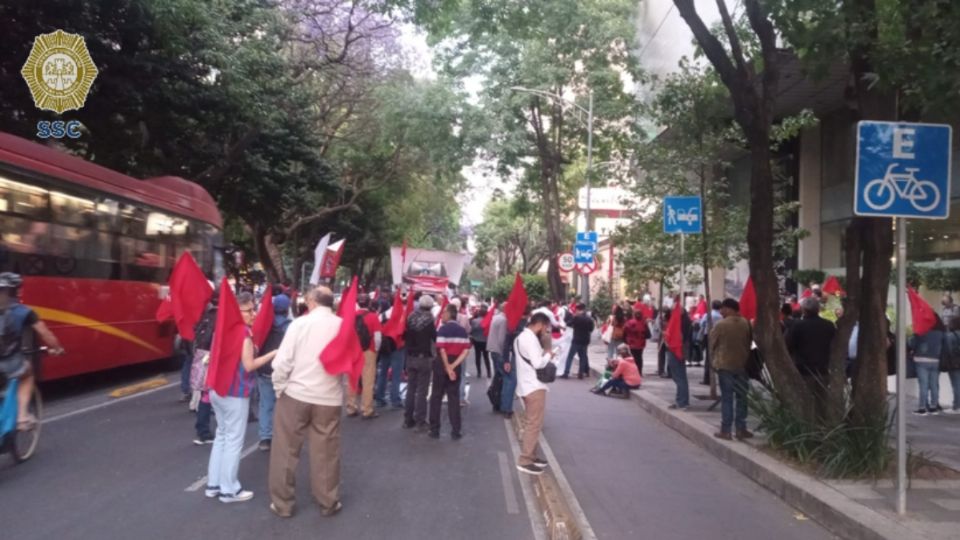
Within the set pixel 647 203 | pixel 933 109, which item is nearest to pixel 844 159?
pixel 647 203

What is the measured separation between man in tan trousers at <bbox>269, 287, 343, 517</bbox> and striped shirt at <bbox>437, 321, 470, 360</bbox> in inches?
152

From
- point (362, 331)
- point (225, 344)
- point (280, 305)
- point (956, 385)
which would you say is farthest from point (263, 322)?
point (956, 385)

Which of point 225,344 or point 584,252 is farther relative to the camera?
point 584,252

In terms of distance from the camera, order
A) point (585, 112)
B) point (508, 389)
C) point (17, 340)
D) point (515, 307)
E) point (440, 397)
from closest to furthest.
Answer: point (17, 340) < point (440, 397) < point (508, 389) < point (515, 307) < point (585, 112)

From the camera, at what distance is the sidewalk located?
6.59 meters

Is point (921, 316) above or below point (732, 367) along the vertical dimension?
above

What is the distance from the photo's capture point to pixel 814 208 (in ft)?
75.0

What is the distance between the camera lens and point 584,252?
966 inches

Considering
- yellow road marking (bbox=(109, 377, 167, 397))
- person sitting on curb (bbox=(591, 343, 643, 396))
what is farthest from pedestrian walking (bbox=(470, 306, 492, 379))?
yellow road marking (bbox=(109, 377, 167, 397))

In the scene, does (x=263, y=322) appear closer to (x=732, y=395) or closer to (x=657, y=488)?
(x=657, y=488)

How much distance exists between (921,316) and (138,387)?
12324 millimetres

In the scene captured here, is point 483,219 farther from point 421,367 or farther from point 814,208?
point 421,367

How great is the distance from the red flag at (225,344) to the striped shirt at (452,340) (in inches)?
150

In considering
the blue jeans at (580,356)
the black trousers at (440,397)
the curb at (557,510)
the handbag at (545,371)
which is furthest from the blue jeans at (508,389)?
the blue jeans at (580,356)
